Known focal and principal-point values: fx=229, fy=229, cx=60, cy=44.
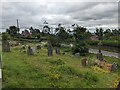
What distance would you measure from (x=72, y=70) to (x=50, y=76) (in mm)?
2708

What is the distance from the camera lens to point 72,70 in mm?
14094

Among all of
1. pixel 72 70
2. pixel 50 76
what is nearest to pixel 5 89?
pixel 50 76

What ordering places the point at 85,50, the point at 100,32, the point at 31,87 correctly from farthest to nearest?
the point at 100,32
the point at 85,50
the point at 31,87

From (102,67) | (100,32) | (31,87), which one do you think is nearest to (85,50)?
(102,67)

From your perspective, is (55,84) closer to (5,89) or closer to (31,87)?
(31,87)

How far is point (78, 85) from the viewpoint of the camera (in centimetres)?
1098

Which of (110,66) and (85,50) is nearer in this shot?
(110,66)

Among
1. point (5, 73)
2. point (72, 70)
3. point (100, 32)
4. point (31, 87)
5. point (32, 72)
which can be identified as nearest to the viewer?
point (31, 87)

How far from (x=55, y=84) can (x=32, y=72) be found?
2248 millimetres

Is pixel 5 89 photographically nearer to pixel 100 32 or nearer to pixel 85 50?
pixel 85 50

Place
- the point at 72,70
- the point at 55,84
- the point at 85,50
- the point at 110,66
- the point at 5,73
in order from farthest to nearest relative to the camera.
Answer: the point at 85,50 → the point at 110,66 → the point at 72,70 → the point at 5,73 → the point at 55,84

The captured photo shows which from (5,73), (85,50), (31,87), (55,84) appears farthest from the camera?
(85,50)

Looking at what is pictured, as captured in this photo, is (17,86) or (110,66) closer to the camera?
(17,86)

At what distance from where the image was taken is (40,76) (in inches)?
456
